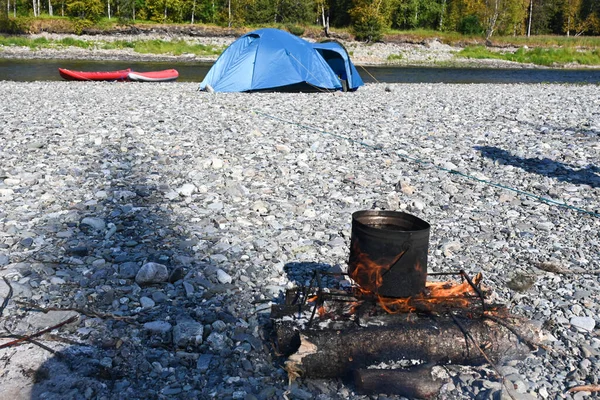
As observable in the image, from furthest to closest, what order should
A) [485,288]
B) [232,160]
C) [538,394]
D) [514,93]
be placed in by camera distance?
[514,93] < [232,160] < [485,288] < [538,394]

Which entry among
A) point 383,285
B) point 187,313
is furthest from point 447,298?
point 187,313

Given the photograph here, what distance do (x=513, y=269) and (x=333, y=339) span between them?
224 cm

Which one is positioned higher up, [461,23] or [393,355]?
[461,23]

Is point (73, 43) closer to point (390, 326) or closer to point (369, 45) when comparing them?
point (369, 45)

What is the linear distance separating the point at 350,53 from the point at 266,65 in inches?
1445

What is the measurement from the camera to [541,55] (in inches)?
2176

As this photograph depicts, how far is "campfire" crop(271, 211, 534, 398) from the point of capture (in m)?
3.20

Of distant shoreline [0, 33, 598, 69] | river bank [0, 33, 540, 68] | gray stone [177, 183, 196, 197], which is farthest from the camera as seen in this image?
river bank [0, 33, 540, 68]

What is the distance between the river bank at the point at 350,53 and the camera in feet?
145

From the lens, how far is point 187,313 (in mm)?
3855

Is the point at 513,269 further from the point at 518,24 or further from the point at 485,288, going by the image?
the point at 518,24

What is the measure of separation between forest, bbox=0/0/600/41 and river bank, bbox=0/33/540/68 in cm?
606

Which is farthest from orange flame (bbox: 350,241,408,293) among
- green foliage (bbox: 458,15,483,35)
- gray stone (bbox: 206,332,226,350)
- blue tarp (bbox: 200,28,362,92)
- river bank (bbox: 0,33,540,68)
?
green foliage (bbox: 458,15,483,35)

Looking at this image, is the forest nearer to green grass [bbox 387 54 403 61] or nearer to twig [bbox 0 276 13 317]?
green grass [bbox 387 54 403 61]
